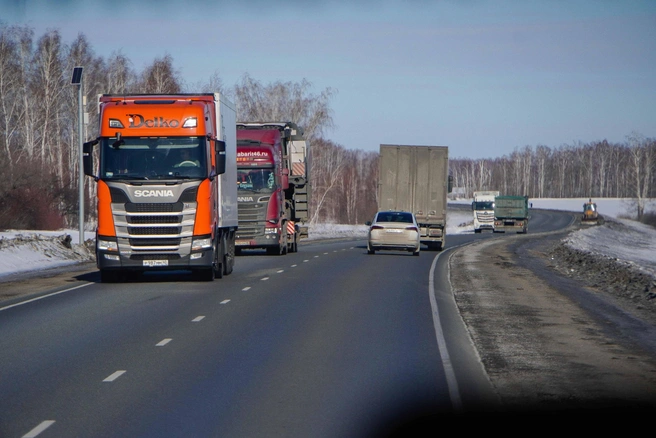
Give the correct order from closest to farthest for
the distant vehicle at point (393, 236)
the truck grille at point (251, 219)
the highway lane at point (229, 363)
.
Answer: the highway lane at point (229, 363)
the truck grille at point (251, 219)
the distant vehicle at point (393, 236)

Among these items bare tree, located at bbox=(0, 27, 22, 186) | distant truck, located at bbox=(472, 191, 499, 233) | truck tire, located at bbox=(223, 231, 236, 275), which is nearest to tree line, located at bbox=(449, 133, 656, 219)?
distant truck, located at bbox=(472, 191, 499, 233)

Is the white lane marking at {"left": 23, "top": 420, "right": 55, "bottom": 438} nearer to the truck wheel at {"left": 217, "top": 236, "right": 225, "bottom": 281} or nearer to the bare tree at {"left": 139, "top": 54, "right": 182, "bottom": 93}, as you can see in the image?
the truck wheel at {"left": 217, "top": 236, "right": 225, "bottom": 281}


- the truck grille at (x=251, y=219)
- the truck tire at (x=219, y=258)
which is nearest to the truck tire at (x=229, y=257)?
the truck tire at (x=219, y=258)

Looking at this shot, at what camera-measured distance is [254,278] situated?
864 inches

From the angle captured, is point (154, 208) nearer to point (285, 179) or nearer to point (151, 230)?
point (151, 230)

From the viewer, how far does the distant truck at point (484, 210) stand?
263ft

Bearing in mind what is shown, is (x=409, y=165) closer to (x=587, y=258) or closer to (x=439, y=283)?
(x=587, y=258)

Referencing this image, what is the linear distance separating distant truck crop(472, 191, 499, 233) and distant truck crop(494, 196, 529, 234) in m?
4.93

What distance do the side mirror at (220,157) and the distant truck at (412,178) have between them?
19.2 m

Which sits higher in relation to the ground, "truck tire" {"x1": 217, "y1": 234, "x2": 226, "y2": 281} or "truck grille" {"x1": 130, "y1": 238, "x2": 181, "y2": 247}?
"truck grille" {"x1": 130, "y1": 238, "x2": 181, "y2": 247}

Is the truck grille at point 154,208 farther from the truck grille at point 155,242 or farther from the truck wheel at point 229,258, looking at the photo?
the truck wheel at point 229,258

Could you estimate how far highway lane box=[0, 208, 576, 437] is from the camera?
7270mm

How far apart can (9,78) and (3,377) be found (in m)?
56.0

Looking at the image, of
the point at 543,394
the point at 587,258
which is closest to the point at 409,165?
the point at 587,258
